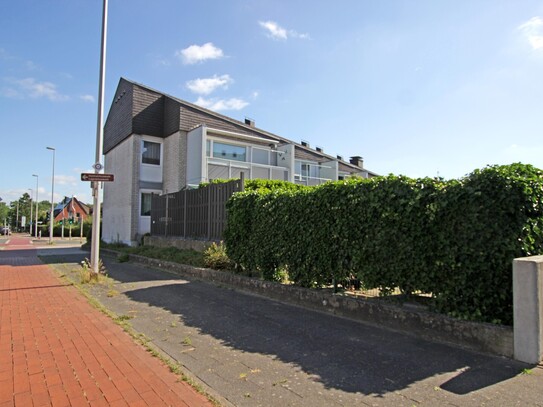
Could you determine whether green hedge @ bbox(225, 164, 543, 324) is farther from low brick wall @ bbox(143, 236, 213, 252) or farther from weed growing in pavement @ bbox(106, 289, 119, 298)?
low brick wall @ bbox(143, 236, 213, 252)

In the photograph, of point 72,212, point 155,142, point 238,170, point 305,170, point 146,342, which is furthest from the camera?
point 72,212

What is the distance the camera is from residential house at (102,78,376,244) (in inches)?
902

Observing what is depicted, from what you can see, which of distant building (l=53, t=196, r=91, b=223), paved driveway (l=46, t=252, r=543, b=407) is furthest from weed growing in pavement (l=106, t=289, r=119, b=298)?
distant building (l=53, t=196, r=91, b=223)

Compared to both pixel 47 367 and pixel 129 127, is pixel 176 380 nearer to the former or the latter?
pixel 47 367

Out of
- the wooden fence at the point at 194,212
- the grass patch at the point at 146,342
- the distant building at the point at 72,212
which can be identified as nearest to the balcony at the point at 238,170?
the wooden fence at the point at 194,212

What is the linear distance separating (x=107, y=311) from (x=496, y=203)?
21.7 ft

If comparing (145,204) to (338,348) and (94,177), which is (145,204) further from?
(338,348)

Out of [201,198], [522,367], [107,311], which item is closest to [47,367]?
[107,311]

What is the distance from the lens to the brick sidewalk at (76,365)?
3.67 m

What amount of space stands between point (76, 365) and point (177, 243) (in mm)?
11758

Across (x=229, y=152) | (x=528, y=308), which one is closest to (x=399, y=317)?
(x=528, y=308)

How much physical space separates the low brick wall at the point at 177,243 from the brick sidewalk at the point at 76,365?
6.49 metres

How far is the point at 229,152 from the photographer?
86.3 ft

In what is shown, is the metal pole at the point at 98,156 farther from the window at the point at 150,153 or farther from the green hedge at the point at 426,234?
the window at the point at 150,153
